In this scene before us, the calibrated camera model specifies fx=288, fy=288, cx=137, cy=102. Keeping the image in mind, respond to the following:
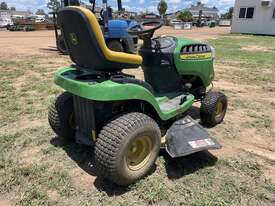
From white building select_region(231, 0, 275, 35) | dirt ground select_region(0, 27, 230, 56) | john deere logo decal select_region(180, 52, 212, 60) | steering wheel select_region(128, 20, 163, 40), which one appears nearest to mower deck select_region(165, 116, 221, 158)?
john deere logo decal select_region(180, 52, 212, 60)

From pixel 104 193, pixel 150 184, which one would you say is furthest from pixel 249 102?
pixel 104 193

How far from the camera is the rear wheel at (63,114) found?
3.06 metres

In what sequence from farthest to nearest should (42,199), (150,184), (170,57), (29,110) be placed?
(29,110) < (170,57) < (150,184) < (42,199)

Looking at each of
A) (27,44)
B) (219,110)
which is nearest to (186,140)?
(219,110)

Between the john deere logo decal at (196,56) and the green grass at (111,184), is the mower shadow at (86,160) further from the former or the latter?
the john deere logo decal at (196,56)

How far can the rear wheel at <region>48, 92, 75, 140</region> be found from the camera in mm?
3061

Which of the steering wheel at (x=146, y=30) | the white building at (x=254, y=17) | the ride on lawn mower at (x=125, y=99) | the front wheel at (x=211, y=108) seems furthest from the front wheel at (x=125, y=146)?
the white building at (x=254, y=17)

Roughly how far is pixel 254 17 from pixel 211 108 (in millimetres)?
22108

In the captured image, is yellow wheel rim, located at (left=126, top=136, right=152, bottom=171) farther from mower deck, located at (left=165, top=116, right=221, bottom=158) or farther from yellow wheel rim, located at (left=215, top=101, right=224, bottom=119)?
yellow wheel rim, located at (left=215, top=101, right=224, bottom=119)

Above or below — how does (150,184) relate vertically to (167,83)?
below

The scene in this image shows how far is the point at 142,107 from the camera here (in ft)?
9.30

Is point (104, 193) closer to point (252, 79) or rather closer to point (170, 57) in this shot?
point (170, 57)

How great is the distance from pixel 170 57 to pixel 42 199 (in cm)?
197

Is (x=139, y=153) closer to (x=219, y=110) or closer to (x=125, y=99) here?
(x=125, y=99)
